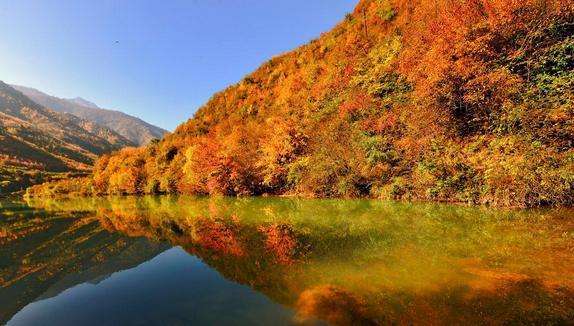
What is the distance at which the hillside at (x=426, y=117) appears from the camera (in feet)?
65.9

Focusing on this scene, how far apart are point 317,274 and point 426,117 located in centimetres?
2167

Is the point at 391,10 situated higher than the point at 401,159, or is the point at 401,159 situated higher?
the point at 391,10

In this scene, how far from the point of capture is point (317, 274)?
32.6 ft

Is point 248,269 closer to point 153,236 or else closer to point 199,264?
point 199,264

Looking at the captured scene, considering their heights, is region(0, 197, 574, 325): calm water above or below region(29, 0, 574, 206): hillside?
below

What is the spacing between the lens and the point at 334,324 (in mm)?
6586

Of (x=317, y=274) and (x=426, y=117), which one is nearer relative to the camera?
(x=317, y=274)

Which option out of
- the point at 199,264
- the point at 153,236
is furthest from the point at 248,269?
the point at 153,236

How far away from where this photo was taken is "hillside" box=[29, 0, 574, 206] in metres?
20.1

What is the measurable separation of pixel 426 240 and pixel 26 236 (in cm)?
2670

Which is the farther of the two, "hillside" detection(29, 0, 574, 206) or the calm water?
"hillside" detection(29, 0, 574, 206)

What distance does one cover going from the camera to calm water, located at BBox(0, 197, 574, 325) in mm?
7250

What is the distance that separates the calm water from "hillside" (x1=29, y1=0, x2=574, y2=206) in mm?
4221

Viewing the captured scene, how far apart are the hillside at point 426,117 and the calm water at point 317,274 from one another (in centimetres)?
422
